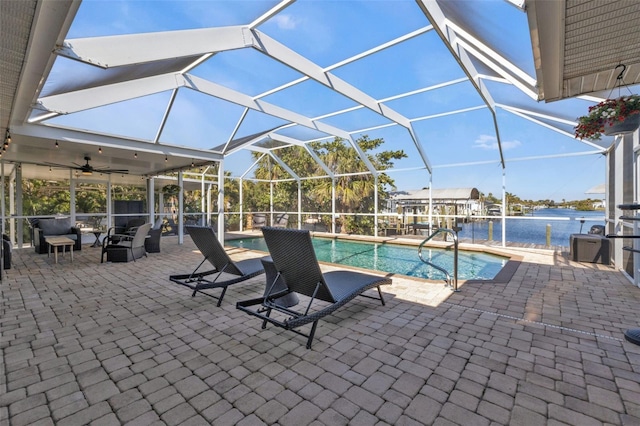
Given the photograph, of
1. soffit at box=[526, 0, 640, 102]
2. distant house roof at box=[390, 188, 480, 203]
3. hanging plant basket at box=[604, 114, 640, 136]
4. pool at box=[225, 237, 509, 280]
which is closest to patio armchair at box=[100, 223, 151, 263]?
pool at box=[225, 237, 509, 280]

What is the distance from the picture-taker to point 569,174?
31.5ft

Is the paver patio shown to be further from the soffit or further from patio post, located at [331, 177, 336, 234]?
patio post, located at [331, 177, 336, 234]

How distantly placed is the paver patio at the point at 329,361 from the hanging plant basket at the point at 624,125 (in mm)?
2315

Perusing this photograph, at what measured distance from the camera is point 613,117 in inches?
144

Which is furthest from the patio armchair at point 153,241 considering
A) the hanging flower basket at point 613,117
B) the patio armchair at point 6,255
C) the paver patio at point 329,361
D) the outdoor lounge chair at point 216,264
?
the hanging flower basket at point 613,117

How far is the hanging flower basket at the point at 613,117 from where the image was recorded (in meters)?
3.54

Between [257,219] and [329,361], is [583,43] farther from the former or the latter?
[257,219]

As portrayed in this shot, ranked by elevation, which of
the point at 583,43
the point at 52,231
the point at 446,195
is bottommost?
the point at 52,231

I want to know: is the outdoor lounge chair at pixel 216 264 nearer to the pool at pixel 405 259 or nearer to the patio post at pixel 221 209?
the pool at pixel 405 259

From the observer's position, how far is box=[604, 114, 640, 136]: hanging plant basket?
3.59 m

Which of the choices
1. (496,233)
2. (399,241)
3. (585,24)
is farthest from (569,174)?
(585,24)

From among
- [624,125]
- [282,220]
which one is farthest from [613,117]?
[282,220]

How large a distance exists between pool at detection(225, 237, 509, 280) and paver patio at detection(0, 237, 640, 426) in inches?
114

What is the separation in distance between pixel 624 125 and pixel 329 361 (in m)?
4.45
